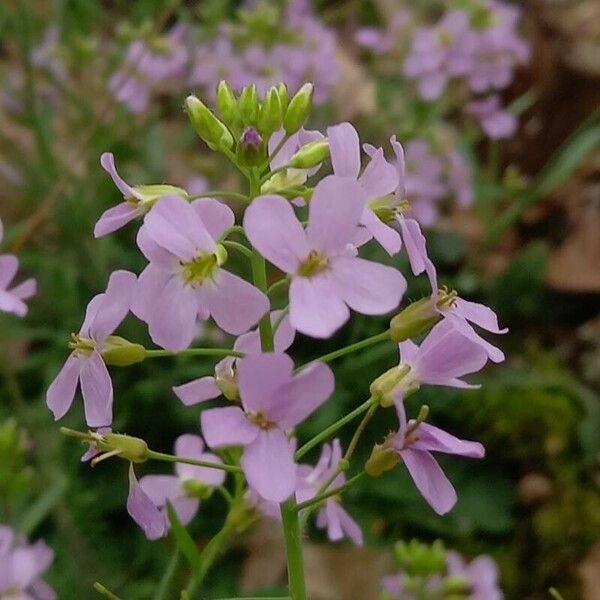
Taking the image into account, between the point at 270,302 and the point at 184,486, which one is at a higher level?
the point at 270,302

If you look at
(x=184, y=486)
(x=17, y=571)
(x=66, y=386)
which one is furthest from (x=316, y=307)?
(x=17, y=571)

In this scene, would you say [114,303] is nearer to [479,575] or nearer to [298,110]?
[298,110]

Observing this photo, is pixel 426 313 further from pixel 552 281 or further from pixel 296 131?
pixel 552 281

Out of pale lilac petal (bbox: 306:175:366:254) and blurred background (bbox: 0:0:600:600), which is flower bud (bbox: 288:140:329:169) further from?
blurred background (bbox: 0:0:600:600)

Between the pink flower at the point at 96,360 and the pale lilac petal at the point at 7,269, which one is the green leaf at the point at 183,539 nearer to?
the pink flower at the point at 96,360

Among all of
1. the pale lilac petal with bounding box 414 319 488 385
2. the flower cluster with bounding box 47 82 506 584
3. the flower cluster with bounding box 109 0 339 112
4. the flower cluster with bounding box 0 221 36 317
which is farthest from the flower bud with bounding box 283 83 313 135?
the flower cluster with bounding box 109 0 339 112

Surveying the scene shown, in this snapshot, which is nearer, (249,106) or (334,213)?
(334,213)

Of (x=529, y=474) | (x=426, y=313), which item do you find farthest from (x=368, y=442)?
(x=426, y=313)
